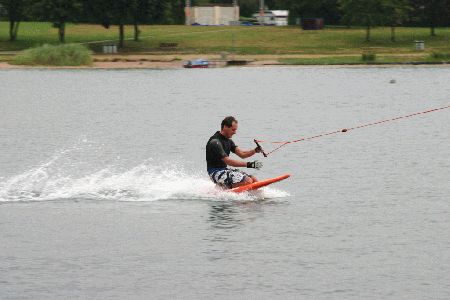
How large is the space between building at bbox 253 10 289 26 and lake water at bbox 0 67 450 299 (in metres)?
95.7

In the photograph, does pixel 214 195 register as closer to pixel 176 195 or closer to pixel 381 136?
pixel 176 195

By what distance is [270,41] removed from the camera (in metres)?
124

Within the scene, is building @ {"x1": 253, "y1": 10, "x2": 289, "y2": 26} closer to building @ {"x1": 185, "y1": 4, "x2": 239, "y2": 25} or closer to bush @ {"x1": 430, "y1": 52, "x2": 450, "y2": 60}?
building @ {"x1": 185, "y1": 4, "x2": 239, "y2": 25}

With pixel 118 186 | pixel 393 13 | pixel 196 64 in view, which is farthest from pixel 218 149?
pixel 393 13

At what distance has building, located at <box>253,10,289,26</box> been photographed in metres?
155

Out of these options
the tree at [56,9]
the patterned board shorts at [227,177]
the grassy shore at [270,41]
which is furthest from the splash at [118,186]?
the tree at [56,9]

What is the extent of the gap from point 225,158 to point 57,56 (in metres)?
83.0

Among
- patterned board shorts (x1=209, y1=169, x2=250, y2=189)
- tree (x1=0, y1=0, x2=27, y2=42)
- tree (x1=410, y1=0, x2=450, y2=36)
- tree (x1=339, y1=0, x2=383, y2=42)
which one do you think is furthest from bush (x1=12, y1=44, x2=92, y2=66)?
patterned board shorts (x1=209, y1=169, x2=250, y2=189)

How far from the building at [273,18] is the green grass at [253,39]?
12.6 metres

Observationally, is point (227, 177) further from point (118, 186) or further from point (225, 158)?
point (118, 186)

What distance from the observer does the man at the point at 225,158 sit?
26984mm

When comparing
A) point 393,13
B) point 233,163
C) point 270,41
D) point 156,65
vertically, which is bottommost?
point 156,65

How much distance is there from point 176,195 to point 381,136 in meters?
22.5

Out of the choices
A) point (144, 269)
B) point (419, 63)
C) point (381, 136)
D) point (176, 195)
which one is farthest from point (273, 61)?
point (144, 269)
